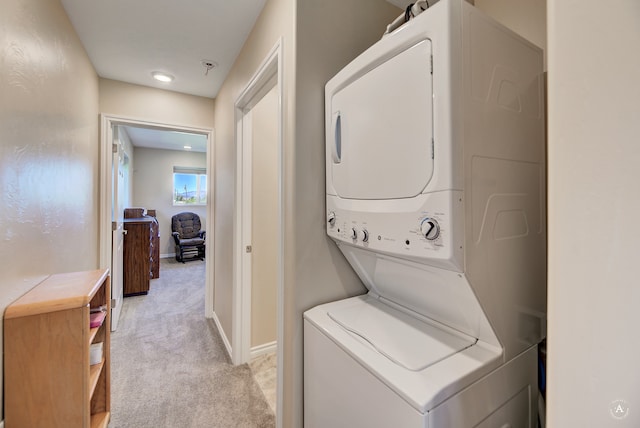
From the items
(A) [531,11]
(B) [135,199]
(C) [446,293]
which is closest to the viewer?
(C) [446,293]

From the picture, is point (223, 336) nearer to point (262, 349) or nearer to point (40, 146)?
point (262, 349)

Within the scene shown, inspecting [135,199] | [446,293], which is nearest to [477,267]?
[446,293]

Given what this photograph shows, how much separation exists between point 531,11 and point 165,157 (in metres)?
6.86

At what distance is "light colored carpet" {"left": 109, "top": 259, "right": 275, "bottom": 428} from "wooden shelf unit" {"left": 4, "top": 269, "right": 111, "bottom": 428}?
0.68 m

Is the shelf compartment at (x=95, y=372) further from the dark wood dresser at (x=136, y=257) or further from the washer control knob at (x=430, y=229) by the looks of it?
the dark wood dresser at (x=136, y=257)

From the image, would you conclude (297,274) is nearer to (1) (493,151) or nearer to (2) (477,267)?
(2) (477,267)

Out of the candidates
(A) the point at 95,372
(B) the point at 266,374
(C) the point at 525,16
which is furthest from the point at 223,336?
(C) the point at 525,16

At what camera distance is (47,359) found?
3.58 ft

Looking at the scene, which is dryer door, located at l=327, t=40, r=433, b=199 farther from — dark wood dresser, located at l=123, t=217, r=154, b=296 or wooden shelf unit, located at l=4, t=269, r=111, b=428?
dark wood dresser, located at l=123, t=217, r=154, b=296

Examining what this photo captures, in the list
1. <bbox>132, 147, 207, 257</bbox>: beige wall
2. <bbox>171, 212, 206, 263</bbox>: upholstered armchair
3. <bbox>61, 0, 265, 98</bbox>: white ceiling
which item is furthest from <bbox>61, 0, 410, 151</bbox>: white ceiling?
<bbox>132, 147, 207, 257</bbox>: beige wall

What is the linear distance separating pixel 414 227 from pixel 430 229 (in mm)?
60

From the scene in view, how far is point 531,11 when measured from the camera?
1191mm

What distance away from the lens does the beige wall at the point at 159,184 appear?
604 cm

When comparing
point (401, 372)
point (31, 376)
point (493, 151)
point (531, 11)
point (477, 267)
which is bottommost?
point (31, 376)
